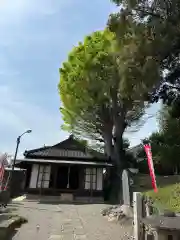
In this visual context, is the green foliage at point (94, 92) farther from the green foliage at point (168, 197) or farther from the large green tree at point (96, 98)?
the green foliage at point (168, 197)

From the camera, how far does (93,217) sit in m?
11.4

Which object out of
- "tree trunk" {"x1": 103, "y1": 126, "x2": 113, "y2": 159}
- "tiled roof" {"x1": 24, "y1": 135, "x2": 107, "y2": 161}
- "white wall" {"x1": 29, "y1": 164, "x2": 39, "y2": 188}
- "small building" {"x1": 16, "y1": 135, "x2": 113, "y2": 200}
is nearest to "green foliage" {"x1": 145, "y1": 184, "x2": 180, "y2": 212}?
"small building" {"x1": 16, "y1": 135, "x2": 113, "y2": 200}

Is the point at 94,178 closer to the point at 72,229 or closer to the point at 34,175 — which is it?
the point at 34,175

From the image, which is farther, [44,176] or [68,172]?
[68,172]

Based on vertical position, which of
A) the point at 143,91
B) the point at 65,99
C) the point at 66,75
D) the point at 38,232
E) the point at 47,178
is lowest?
the point at 38,232

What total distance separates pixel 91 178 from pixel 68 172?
7.54 ft

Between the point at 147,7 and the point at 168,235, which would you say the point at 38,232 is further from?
the point at 147,7

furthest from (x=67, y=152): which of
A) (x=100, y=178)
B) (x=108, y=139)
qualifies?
(x=108, y=139)

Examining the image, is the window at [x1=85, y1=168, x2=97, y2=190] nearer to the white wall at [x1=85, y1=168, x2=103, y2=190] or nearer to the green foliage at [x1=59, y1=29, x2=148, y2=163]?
the white wall at [x1=85, y1=168, x2=103, y2=190]

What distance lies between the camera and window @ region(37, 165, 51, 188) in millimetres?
21062

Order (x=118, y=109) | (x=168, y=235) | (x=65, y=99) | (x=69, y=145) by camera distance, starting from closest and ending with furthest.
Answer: (x=168, y=235) < (x=118, y=109) < (x=65, y=99) < (x=69, y=145)

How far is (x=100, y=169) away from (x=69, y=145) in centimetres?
458

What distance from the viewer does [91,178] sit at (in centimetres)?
2148

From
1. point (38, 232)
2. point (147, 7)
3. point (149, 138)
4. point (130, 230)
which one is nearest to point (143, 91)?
point (147, 7)
